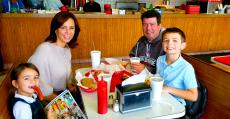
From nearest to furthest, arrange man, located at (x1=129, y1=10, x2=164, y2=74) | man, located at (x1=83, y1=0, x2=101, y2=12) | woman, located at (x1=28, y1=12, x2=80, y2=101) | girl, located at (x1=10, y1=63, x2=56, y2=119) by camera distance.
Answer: girl, located at (x1=10, y1=63, x2=56, y2=119)
woman, located at (x1=28, y1=12, x2=80, y2=101)
man, located at (x1=129, y1=10, x2=164, y2=74)
man, located at (x1=83, y1=0, x2=101, y2=12)

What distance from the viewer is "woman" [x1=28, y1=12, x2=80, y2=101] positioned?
1.96m

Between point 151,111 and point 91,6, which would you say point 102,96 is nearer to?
point 151,111

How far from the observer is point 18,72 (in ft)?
5.10

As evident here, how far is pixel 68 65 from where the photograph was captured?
7.29 ft

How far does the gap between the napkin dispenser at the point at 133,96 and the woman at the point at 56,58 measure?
0.85 m

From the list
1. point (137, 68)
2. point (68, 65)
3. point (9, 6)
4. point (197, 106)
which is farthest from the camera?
point (9, 6)

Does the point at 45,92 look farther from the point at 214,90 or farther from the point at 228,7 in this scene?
the point at 228,7

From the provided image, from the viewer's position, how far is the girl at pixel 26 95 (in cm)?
146

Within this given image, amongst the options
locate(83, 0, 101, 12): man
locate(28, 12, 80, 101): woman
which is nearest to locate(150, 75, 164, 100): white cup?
locate(28, 12, 80, 101): woman

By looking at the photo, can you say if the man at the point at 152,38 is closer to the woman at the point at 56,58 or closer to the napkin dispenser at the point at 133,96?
the woman at the point at 56,58

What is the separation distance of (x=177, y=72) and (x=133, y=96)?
22.9 inches

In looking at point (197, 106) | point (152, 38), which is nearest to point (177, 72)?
point (197, 106)

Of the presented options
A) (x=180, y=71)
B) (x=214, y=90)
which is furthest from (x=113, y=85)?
(x=214, y=90)

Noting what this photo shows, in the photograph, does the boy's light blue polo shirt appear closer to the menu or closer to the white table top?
the white table top
